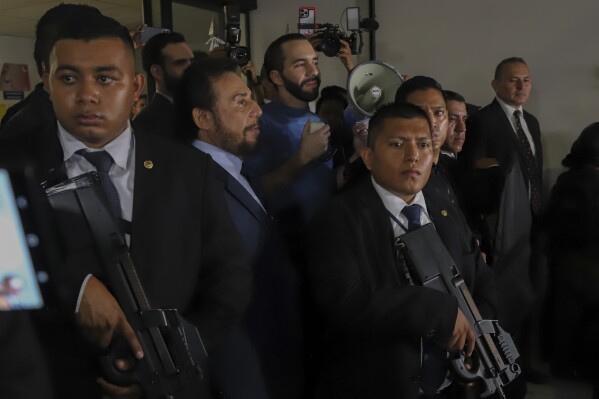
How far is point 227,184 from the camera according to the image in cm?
132

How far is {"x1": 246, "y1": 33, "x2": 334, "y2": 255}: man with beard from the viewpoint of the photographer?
1696mm

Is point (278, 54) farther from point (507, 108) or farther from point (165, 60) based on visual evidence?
point (507, 108)

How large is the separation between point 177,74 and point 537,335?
1714mm

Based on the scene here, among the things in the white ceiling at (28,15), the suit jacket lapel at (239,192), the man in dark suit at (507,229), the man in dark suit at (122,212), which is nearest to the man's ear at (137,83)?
the man in dark suit at (122,212)

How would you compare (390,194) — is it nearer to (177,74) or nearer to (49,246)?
(49,246)

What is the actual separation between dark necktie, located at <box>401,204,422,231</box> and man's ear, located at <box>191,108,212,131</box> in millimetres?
503

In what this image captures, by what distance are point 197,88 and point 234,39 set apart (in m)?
1.22

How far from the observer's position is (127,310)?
0.87 meters

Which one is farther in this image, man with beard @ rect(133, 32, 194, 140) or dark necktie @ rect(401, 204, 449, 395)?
man with beard @ rect(133, 32, 194, 140)

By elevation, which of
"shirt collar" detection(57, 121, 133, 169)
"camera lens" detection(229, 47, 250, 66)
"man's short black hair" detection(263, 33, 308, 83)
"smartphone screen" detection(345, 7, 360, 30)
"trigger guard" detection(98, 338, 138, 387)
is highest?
"smartphone screen" detection(345, 7, 360, 30)

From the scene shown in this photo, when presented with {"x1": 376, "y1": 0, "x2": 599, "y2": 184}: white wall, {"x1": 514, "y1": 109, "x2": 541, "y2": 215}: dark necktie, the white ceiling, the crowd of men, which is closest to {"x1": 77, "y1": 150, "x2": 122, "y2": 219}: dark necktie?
the crowd of men

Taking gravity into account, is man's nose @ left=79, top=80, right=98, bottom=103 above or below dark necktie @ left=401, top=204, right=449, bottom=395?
above

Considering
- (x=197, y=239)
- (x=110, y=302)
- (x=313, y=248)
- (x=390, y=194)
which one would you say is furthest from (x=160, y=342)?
(x=390, y=194)

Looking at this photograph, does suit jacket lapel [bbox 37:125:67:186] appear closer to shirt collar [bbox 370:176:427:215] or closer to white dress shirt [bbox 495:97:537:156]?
shirt collar [bbox 370:176:427:215]
